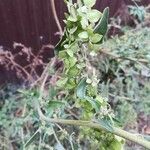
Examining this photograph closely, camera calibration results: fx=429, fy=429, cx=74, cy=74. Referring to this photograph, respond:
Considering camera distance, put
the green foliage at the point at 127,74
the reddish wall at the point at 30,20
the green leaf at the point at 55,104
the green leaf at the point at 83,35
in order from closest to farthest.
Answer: the green leaf at the point at 83,35
the green leaf at the point at 55,104
the green foliage at the point at 127,74
the reddish wall at the point at 30,20

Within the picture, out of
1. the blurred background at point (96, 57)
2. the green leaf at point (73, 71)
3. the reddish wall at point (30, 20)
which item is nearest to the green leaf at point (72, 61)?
the green leaf at point (73, 71)

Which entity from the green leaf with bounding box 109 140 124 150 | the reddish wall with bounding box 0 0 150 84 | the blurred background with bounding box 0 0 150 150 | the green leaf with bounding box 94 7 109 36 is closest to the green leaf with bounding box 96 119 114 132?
the green leaf with bounding box 109 140 124 150

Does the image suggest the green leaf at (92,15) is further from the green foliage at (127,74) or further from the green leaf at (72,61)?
the green foliage at (127,74)

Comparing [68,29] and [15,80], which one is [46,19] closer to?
[15,80]

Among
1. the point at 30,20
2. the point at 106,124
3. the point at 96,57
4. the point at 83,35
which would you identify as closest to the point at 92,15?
the point at 83,35

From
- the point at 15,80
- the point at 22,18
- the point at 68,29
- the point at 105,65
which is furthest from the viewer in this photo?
the point at 15,80

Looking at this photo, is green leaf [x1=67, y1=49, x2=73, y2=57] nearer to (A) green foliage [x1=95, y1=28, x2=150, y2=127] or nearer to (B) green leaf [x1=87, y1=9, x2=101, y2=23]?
(B) green leaf [x1=87, y1=9, x2=101, y2=23]

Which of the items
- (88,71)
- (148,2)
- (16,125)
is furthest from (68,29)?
(148,2)

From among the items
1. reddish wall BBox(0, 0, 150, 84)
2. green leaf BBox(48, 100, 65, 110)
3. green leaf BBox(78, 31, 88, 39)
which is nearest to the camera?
green leaf BBox(78, 31, 88, 39)

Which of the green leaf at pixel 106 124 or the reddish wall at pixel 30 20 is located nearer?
the green leaf at pixel 106 124

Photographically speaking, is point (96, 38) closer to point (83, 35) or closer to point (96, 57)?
point (83, 35)

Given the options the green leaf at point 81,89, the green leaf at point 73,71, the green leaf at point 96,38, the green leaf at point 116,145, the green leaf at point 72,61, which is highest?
the green leaf at point 96,38
